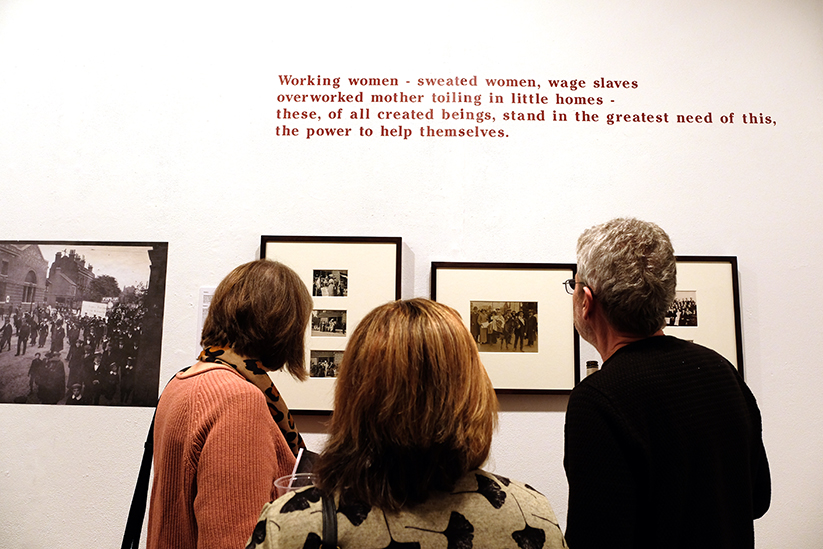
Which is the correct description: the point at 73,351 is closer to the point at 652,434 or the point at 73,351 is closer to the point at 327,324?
the point at 327,324

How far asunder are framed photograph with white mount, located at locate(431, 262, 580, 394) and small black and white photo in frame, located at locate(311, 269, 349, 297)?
0.34 metres

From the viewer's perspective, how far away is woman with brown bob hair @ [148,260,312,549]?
113 centimetres

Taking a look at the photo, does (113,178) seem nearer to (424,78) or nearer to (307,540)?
(424,78)

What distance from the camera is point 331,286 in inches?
84.2

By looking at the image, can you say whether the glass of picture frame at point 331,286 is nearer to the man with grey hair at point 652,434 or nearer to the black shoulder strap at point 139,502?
the black shoulder strap at point 139,502

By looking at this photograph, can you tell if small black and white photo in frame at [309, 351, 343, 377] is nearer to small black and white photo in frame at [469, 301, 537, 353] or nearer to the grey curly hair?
small black and white photo in frame at [469, 301, 537, 353]

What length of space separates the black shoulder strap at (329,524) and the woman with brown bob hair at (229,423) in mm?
366

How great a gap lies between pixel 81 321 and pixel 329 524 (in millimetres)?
1834

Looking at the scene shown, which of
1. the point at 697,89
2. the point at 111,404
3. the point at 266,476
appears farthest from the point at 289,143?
the point at 697,89

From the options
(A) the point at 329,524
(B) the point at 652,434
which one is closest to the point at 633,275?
(B) the point at 652,434

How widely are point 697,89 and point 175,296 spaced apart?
2274 mm

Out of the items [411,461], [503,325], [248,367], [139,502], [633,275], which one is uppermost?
[633,275]

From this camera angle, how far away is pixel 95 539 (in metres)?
2.09

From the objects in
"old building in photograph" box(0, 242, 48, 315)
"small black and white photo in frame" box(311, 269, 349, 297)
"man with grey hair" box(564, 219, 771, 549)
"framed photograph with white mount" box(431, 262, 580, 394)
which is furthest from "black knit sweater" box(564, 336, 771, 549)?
"old building in photograph" box(0, 242, 48, 315)
